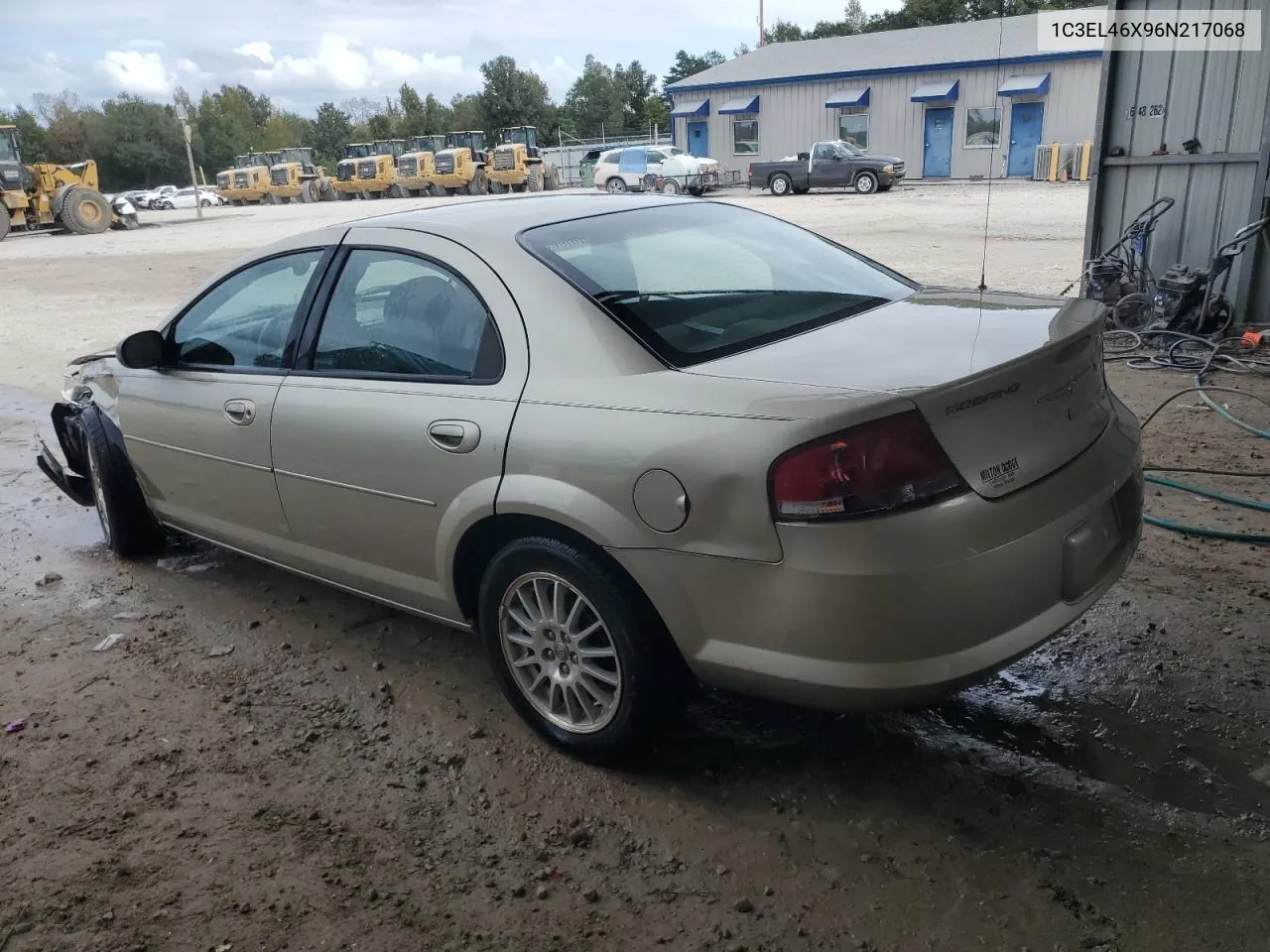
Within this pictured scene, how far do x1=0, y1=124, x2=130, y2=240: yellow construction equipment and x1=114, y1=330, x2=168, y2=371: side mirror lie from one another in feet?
92.7

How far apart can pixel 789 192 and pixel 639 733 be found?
32.0 m

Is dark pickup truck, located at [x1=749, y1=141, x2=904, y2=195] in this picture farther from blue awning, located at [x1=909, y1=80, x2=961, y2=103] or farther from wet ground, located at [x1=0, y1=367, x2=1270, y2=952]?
wet ground, located at [x1=0, y1=367, x2=1270, y2=952]

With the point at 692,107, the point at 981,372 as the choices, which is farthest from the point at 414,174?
the point at 981,372

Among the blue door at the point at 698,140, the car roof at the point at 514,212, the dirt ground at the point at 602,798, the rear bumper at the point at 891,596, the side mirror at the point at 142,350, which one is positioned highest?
the blue door at the point at 698,140

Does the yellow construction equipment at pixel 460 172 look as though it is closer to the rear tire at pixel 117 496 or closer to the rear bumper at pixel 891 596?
the rear tire at pixel 117 496

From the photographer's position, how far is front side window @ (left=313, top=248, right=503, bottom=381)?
3.03 m

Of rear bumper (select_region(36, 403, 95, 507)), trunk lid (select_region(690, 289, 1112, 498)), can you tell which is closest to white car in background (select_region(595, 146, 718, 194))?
rear bumper (select_region(36, 403, 95, 507))

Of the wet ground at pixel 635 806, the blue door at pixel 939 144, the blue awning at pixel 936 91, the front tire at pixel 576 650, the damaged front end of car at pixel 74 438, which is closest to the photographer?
the wet ground at pixel 635 806

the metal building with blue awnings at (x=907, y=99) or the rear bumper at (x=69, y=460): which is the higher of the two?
the metal building with blue awnings at (x=907, y=99)

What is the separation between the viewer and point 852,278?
3.43m

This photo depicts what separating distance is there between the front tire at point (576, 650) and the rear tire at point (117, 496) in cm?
242

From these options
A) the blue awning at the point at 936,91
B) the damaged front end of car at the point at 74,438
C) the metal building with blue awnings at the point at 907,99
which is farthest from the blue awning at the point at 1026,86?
the damaged front end of car at the point at 74,438

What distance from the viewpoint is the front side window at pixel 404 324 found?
303cm

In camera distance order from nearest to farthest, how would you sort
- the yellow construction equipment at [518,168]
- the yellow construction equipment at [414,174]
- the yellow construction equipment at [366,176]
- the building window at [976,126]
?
the building window at [976,126]
the yellow construction equipment at [518,168]
the yellow construction equipment at [414,174]
the yellow construction equipment at [366,176]
